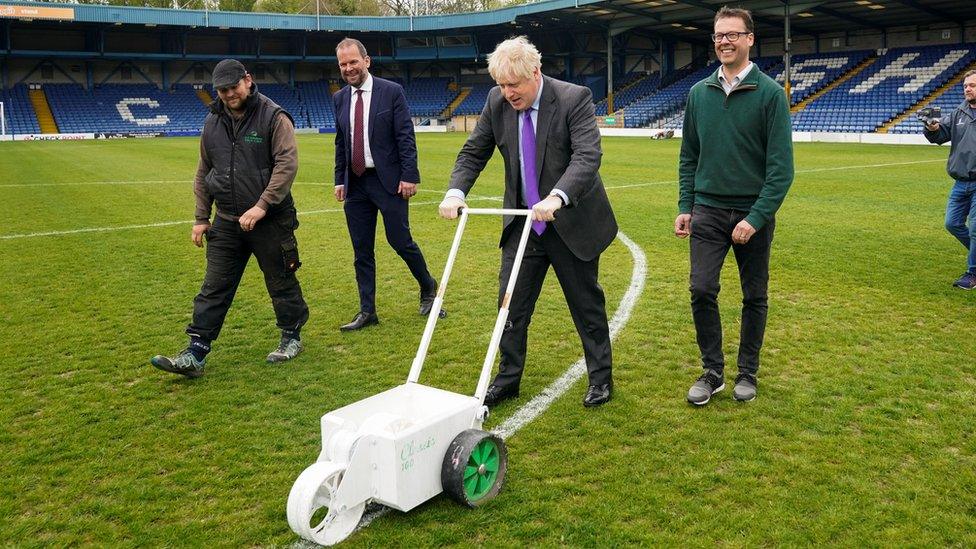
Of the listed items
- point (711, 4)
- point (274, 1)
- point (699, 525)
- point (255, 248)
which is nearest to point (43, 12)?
point (274, 1)

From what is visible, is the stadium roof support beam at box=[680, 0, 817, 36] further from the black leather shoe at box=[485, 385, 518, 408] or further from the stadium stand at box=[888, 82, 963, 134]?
the black leather shoe at box=[485, 385, 518, 408]

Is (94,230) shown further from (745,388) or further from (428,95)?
(428,95)

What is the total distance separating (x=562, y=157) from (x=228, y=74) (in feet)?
7.08

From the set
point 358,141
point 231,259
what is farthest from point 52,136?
point 231,259

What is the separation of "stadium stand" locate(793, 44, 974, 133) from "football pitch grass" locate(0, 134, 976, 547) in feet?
90.9

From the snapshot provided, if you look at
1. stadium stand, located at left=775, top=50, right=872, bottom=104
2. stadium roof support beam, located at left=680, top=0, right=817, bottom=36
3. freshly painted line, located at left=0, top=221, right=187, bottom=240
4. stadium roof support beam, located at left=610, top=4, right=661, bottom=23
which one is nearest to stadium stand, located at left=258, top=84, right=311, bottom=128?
stadium roof support beam, located at left=610, top=4, right=661, bottom=23

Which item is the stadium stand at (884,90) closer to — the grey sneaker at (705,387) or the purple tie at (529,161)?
the grey sneaker at (705,387)

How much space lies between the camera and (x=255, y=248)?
5.38 m

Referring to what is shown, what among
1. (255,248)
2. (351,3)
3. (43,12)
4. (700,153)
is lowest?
(255,248)

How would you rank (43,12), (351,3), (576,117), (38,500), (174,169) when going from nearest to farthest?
(38,500)
(576,117)
(174,169)
(43,12)
(351,3)

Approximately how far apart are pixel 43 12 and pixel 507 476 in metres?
56.0

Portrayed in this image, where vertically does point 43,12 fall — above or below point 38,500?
above

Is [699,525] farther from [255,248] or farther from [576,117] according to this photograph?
[255,248]

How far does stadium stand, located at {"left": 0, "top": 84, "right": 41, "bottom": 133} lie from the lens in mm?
49156
